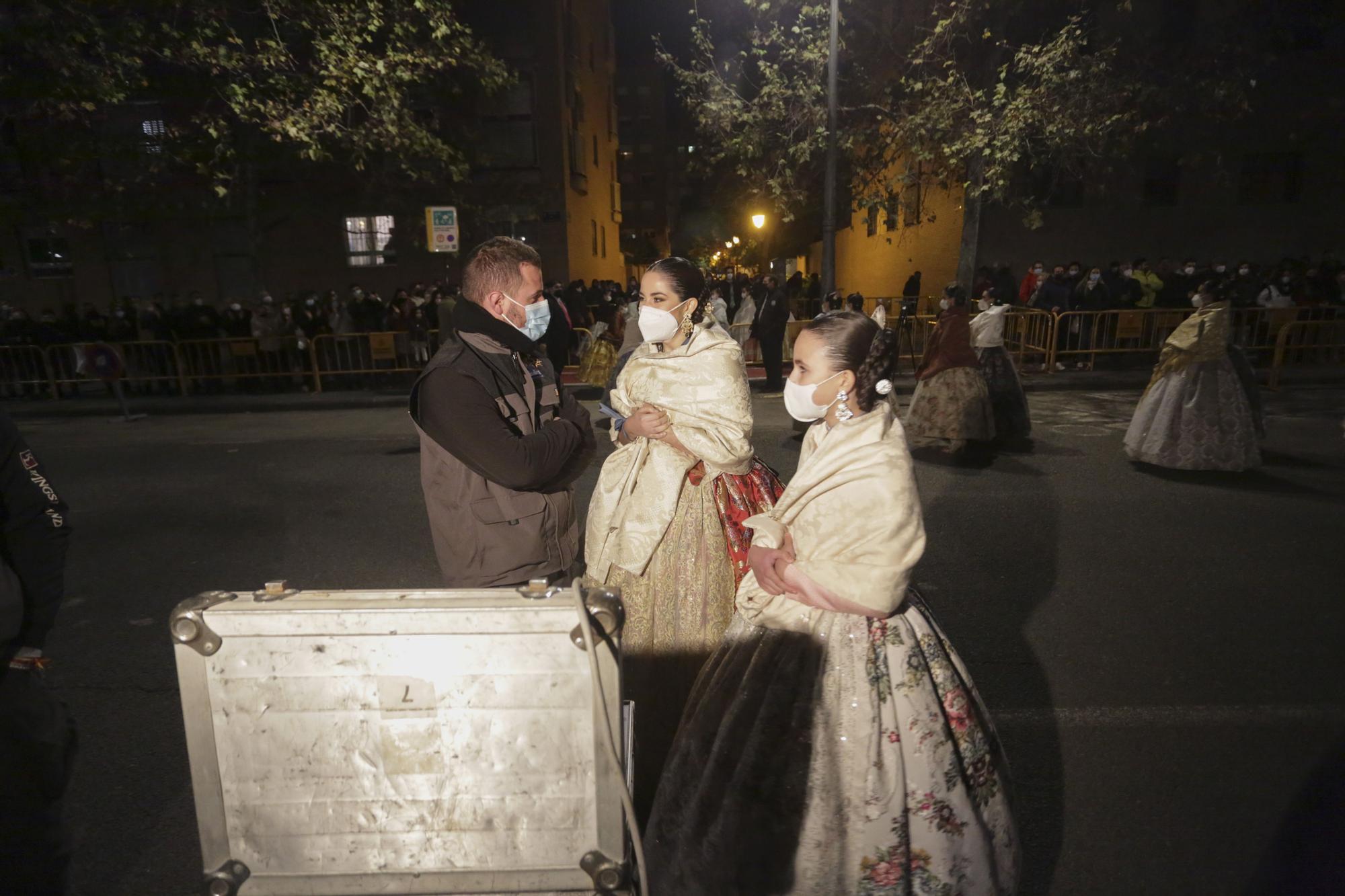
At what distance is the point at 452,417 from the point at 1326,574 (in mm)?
5521

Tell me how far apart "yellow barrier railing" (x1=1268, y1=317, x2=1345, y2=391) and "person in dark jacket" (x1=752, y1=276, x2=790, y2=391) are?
823cm

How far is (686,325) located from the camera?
304cm

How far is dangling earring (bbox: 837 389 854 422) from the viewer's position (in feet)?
6.95

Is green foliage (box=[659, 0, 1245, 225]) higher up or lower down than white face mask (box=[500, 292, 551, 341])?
higher up

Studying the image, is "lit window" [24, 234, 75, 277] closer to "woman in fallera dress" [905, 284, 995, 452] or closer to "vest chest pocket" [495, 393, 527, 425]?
"woman in fallera dress" [905, 284, 995, 452]

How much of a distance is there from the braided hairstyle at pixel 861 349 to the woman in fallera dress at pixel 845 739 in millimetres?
84

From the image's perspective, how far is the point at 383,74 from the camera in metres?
13.3

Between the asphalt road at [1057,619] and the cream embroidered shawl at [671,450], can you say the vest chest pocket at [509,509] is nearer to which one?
the cream embroidered shawl at [671,450]

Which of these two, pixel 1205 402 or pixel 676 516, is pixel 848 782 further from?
pixel 1205 402

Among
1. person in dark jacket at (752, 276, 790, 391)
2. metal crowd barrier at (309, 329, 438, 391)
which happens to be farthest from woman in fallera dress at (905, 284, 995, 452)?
metal crowd barrier at (309, 329, 438, 391)

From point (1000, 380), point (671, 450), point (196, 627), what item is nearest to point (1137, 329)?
point (1000, 380)

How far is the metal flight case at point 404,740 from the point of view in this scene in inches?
48.5

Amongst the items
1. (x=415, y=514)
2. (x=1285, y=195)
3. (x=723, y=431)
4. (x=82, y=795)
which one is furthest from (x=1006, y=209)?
(x=82, y=795)

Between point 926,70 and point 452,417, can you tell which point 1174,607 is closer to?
point 452,417
